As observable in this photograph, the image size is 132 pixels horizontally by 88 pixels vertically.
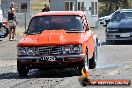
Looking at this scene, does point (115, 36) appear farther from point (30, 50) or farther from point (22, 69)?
point (30, 50)

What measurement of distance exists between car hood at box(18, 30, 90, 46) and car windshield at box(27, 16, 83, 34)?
0.35m

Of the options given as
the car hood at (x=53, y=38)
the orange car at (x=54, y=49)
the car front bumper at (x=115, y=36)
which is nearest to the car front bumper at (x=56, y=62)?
the orange car at (x=54, y=49)

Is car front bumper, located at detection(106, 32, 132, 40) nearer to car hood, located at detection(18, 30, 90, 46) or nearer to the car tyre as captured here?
car hood, located at detection(18, 30, 90, 46)

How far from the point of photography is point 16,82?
38.8ft

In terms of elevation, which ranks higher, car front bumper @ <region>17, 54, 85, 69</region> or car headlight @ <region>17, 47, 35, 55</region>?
car headlight @ <region>17, 47, 35, 55</region>

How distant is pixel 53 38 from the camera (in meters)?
13.0

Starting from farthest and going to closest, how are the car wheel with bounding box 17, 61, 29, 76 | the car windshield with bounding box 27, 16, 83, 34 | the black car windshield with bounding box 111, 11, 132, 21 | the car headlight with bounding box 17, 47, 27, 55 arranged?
1. the black car windshield with bounding box 111, 11, 132, 21
2. the car windshield with bounding box 27, 16, 83, 34
3. the car wheel with bounding box 17, 61, 29, 76
4. the car headlight with bounding box 17, 47, 27, 55

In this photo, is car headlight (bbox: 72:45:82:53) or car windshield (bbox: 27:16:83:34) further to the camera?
car windshield (bbox: 27:16:83:34)

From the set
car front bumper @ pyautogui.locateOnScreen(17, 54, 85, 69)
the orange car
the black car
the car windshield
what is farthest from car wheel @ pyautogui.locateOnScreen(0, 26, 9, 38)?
car front bumper @ pyautogui.locateOnScreen(17, 54, 85, 69)

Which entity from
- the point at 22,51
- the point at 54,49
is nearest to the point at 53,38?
the point at 54,49

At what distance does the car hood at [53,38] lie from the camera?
12.7 metres

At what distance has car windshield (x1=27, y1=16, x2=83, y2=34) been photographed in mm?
13953

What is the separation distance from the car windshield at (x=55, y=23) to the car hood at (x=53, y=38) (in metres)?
0.35

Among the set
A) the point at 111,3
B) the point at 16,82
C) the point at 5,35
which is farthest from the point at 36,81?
the point at 111,3
